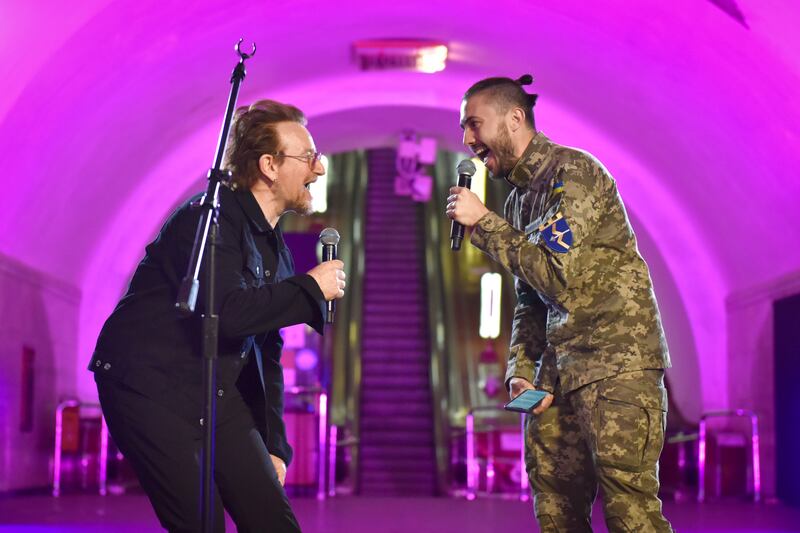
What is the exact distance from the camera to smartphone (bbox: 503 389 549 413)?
355cm

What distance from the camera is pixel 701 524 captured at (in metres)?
8.05

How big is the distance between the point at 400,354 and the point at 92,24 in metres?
8.63

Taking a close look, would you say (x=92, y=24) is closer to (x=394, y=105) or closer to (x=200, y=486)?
(x=394, y=105)

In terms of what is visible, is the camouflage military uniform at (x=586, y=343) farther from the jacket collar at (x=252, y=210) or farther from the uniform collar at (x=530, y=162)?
the jacket collar at (x=252, y=210)

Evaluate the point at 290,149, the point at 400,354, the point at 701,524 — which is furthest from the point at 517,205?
the point at 400,354

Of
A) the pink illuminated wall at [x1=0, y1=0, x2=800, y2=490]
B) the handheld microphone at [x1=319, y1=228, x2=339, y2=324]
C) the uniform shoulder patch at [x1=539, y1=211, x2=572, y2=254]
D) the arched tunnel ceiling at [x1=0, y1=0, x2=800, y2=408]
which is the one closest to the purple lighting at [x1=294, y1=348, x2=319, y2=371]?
the pink illuminated wall at [x1=0, y1=0, x2=800, y2=490]

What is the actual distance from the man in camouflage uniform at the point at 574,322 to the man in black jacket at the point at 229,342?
0.65 m

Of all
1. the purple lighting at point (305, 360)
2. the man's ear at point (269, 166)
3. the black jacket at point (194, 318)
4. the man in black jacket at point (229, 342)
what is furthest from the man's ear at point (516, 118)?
the purple lighting at point (305, 360)

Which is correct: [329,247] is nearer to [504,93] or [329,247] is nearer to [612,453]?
[504,93]

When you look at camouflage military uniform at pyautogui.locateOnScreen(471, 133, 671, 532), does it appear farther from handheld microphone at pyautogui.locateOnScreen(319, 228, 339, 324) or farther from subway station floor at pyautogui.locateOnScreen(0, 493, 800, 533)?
subway station floor at pyautogui.locateOnScreen(0, 493, 800, 533)

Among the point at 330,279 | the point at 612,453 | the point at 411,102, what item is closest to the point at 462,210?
the point at 330,279

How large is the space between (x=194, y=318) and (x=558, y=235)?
117 centimetres

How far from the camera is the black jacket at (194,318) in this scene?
2881mm

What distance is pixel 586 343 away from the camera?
11.5 feet
